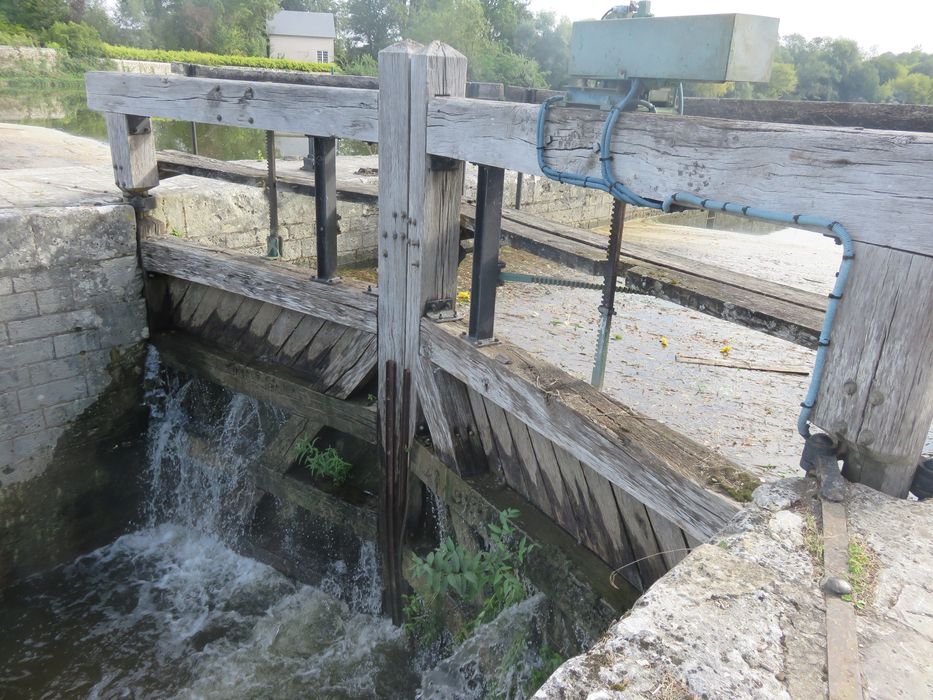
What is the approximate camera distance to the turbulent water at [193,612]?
13.2 ft

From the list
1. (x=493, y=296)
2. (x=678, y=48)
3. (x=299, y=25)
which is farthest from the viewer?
(x=299, y=25)

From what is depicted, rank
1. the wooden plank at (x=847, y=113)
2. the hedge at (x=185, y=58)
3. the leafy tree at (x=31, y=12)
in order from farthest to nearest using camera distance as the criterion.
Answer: the leafy tree at (x=31, y=12) → the hedge at (x=185, y=58) → the wooden plank at (x=847, y=113)

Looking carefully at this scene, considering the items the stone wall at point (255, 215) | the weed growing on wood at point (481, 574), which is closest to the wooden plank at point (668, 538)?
the weed growing on wood at point (481, 574)

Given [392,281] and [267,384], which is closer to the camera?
[392,281]

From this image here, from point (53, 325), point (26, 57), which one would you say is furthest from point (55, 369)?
point (26, 57)

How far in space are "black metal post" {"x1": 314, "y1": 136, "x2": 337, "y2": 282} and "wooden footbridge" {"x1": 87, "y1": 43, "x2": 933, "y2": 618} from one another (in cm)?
2

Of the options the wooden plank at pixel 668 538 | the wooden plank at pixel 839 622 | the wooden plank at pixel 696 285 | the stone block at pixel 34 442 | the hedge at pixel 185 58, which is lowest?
the stone block at pixel 34 442

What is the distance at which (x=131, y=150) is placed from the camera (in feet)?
15.1

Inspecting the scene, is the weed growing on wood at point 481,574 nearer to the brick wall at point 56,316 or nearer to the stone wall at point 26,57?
the brick wall at point 56,316

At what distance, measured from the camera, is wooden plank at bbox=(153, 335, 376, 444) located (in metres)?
4.01

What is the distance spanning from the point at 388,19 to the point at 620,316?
56.0 m

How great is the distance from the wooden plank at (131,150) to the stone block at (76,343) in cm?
102

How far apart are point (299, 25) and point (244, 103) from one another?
50004mm

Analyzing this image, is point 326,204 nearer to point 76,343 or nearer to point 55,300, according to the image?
point 55,300
